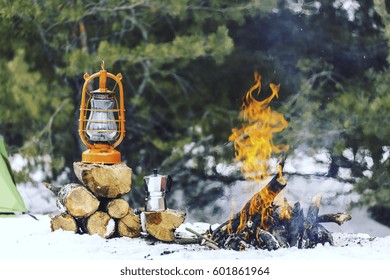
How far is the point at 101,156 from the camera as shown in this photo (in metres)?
4.14

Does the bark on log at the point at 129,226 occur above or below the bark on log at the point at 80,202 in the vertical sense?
below

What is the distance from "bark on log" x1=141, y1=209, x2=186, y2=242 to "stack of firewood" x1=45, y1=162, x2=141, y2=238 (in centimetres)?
10

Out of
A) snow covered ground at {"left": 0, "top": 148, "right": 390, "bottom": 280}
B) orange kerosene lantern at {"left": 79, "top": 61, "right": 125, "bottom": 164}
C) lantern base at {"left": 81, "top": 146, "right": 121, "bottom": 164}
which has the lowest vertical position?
snow covered ground at {"left": 0, "top": 148, "right": 390, "bottom": 280}

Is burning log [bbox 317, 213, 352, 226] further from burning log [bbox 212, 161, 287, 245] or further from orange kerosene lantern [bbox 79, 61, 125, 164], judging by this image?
orange kerosene lantern [bbox 79, 61, 125, 164]

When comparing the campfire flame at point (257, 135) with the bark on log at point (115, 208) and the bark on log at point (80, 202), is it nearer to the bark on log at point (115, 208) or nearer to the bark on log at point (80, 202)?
the bark on log at point (115, 208)

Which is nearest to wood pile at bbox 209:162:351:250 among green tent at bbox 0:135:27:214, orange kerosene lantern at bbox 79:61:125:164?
orange kerosene lantern at bbox 79:61:125:164

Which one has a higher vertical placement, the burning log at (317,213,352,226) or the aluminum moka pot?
the aluminum moka pot

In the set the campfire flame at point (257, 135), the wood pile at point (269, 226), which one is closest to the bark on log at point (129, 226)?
the wood pile at point (269, 226)

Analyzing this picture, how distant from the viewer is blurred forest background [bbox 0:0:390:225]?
18.6 ft

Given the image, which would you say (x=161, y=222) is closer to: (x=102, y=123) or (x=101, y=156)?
(x=101, y=156)

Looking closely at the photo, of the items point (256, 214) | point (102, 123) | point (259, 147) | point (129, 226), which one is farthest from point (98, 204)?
point (259, 147)

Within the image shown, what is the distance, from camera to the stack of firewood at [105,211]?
4027 millimetres

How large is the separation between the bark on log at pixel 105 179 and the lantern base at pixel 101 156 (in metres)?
0.05

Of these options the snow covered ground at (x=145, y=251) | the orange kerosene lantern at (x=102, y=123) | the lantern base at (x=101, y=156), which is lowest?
the snow covered ground at (x=145, y=251)
